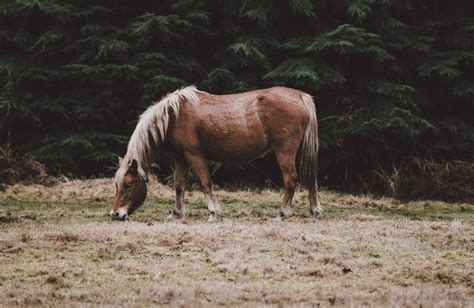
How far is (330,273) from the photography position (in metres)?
6.25

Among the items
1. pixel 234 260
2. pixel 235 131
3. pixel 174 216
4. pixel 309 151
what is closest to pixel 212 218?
pixel 174 216

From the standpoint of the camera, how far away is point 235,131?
10.1m

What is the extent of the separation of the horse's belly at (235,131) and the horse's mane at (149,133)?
0.53 meters

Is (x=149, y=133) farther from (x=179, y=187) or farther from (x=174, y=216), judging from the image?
(x=174, y=216)

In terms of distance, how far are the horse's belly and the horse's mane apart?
534 millimetres

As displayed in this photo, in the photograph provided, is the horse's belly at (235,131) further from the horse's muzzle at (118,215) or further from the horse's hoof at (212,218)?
the horse's muzzle at (118,215)

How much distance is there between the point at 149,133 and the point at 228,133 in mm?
1136

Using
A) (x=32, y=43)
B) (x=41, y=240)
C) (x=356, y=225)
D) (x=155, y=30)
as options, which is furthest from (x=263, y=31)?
(x=41, y=240)

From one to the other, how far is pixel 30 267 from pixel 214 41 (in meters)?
11.2

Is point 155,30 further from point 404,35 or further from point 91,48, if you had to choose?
point 404,35

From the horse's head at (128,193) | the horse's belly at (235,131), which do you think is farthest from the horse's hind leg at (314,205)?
the horse's head at (128,193)

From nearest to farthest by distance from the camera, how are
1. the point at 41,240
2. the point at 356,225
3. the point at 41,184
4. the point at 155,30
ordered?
the point at 41,240
the point at 356,225
the point at 41,184
the point at 155,30

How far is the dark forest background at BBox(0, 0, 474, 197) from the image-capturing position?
14.9 meters

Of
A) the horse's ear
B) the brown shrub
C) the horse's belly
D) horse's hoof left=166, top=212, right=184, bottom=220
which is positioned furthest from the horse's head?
the brown shrub
